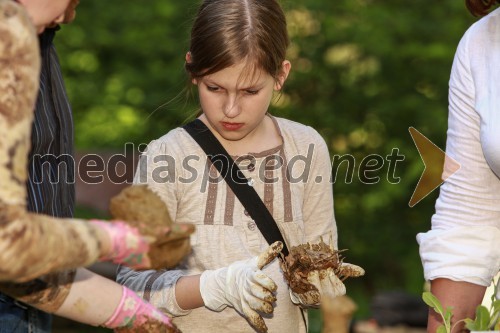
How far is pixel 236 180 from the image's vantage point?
3.29 meters

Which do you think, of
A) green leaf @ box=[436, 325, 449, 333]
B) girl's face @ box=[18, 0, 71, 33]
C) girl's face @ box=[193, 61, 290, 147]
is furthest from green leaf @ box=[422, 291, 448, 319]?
girl's face @ box=[18, 0, 71, 33]

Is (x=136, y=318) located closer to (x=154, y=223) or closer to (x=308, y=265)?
(x=154, y=223)

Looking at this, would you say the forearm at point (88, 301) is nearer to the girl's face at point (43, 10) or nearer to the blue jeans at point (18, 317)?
the blue jeans at point (18, 317)

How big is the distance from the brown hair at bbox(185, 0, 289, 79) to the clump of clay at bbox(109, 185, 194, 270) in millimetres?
1198

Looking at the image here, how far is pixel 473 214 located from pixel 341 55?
5.30 meters

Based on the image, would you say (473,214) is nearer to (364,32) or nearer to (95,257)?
(95,257)

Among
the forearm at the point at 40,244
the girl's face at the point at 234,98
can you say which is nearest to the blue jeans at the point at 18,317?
the forearm at the point at 40,244

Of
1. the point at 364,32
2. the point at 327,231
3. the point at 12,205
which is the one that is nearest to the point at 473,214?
the point at 327,231

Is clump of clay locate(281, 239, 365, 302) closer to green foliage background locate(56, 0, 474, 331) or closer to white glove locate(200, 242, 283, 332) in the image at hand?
white glove locate(200, 242, 283, 332)

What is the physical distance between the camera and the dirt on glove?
9.39 ft

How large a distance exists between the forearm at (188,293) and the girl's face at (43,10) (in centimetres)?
113

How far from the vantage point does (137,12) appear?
805 cm

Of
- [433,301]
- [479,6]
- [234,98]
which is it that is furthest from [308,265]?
[479,6]

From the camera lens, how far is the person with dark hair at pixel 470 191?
2773mm
